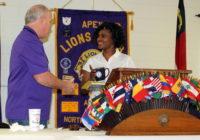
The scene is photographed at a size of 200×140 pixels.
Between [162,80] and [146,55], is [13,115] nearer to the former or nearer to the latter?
[162,80]

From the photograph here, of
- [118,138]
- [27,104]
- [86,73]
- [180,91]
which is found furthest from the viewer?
[86,73]

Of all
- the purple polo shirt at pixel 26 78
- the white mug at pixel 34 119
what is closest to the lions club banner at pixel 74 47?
the purple polo shirt at pixel 26 78

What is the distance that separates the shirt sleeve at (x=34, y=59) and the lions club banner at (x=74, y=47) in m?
1.72

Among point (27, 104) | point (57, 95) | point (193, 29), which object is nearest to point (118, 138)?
point (27, 104)

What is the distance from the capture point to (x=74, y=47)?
3926 millimetres

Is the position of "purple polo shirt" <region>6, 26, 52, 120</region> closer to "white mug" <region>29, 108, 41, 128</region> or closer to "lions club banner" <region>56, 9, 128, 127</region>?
"white mug" <region>29, 108, 41, 128</region>

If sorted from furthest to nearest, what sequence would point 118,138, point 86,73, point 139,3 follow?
point 139,3
point 86,73
point 118,138

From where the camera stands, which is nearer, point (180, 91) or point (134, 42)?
point (180, 91)

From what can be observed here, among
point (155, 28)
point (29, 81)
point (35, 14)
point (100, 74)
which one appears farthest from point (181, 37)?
point (29, 81)

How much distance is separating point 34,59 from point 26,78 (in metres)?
0.13

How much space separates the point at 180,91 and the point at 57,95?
238 centimetres

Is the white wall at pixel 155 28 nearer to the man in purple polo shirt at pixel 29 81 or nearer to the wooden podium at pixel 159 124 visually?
the man in purple polo shirt at pixel 29 81

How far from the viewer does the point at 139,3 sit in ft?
13.5

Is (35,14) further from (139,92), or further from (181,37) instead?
(181,37)
